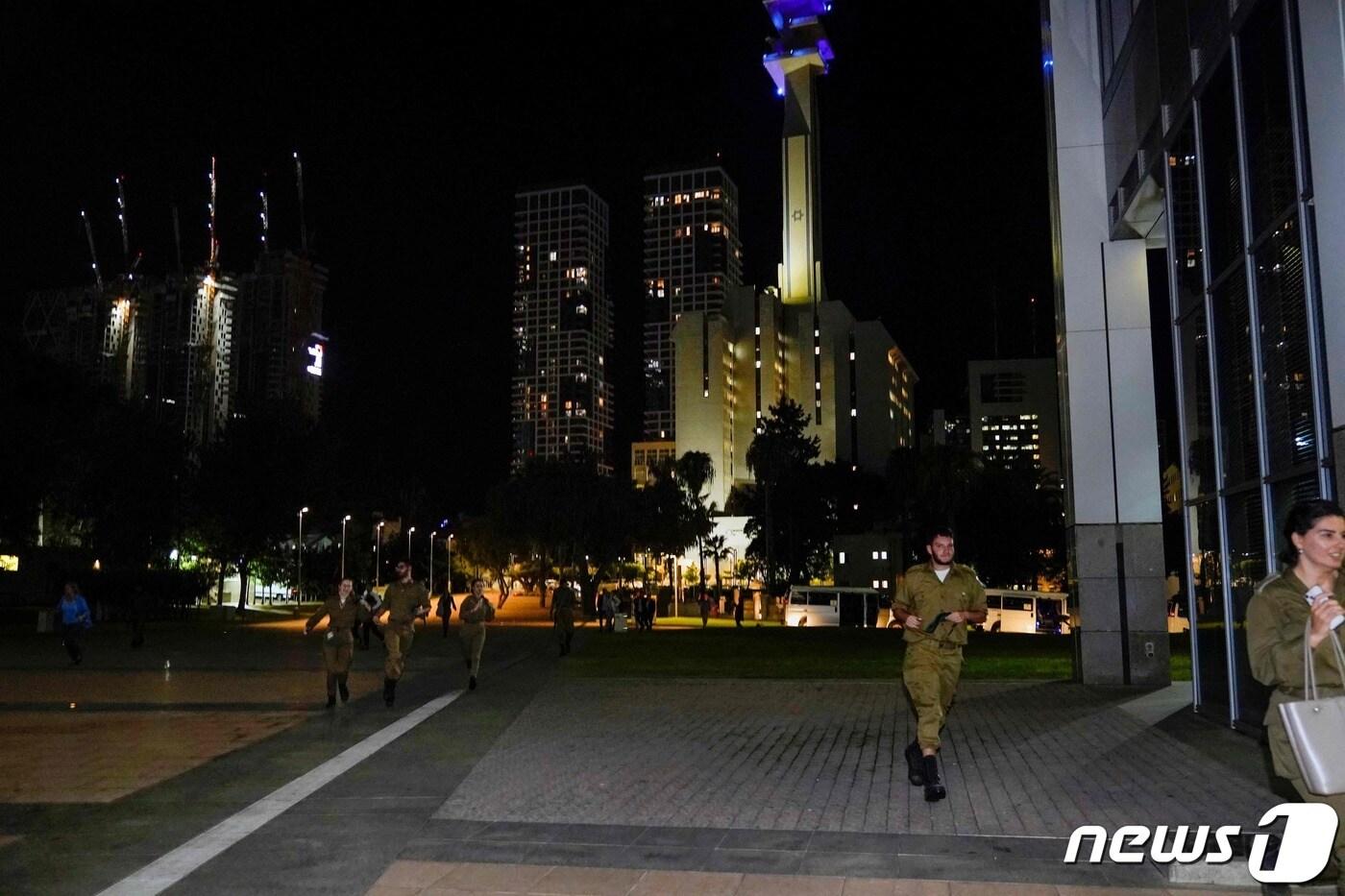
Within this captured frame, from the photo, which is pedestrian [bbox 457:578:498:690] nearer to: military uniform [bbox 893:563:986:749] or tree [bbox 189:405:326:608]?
military uniform [bbox 893:563:986:749]

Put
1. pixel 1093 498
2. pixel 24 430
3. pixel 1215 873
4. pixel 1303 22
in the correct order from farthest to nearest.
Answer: pixel 24 430, pixel 1093 498, pixel 1303 22, pixel 1215 873

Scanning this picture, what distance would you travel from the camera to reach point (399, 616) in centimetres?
1272

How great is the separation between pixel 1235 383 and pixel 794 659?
12.8 meters

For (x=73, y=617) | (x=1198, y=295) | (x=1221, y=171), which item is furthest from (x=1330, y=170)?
(x=73, y=617)

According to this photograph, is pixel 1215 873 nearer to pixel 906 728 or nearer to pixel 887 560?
pixel 906 728

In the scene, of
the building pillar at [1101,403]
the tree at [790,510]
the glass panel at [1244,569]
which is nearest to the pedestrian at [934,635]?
the glass panel at [1244,569]

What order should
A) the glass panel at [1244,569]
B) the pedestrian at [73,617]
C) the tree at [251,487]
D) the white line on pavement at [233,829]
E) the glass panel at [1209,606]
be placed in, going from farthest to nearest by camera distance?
1. the tree at [251,487]
2. the pedestrian at [73,617]
3. the glass panel at [1209,606]
4. the glass panel at [1244,569]
5. the white line on pavement at [233,829]

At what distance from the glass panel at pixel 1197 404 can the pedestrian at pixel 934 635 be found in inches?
196

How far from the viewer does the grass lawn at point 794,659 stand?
17.6m

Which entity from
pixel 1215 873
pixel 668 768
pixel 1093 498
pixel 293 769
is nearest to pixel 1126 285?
pixel 1093 498

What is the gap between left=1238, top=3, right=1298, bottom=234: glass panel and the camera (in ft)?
28.6

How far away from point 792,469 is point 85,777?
86.6 m

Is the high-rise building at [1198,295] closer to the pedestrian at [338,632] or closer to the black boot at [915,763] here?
the black boot at [915,763]

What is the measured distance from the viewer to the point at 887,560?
3356 inches
